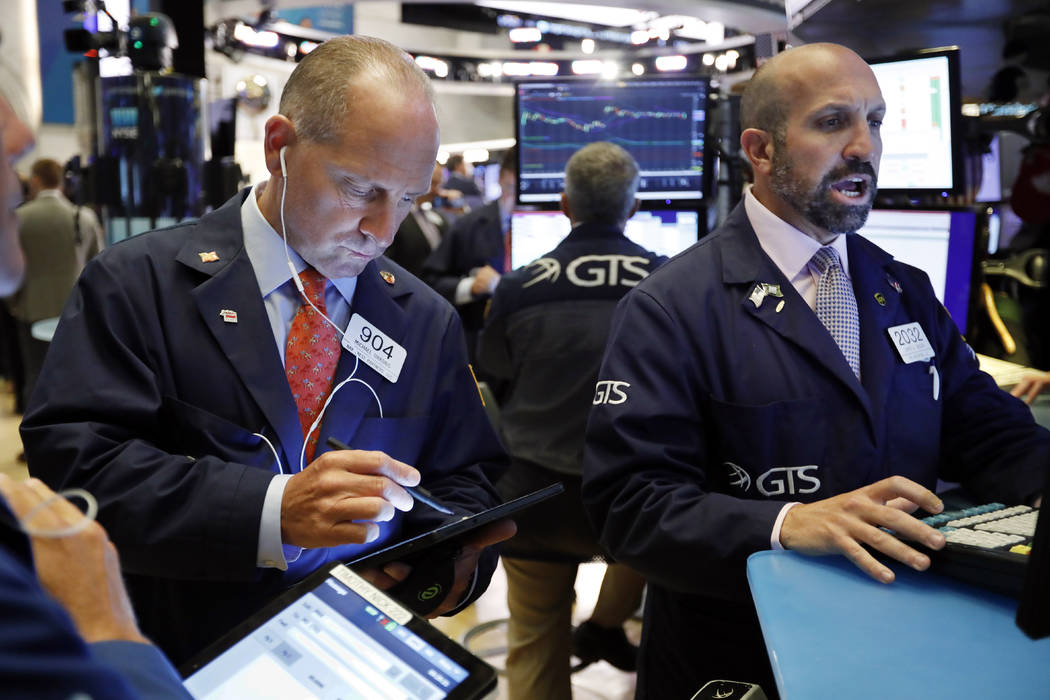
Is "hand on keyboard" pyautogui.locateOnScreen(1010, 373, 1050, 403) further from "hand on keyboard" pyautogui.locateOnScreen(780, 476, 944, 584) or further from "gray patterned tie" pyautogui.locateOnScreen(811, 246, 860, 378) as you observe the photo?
"hand on keyboard" pyautogui.locateOnScreen(780, 476, 944, 584)

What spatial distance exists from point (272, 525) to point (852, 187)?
1.24 m

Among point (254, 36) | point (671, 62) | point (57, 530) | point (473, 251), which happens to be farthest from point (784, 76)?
point (671, 62)

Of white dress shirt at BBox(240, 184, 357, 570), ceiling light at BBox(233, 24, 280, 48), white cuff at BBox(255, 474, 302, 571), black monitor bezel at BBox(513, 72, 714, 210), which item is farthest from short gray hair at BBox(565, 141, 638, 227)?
ceiling light at BBox(233, 24, 280, 48)

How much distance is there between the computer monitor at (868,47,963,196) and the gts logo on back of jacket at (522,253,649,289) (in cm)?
74

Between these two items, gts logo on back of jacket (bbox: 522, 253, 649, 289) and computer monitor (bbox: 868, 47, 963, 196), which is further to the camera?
gts logo on back of jacket (bbox: 522, 253, 649, 289)

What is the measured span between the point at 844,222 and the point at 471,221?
11.1ft

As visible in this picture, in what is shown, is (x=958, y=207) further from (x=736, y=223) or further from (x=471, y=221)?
(x=471, y=221)

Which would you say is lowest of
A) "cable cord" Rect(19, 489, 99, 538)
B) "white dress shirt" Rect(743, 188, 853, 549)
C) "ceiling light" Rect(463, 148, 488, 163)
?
"cable cord" Rect(19, 489, 99, 538)

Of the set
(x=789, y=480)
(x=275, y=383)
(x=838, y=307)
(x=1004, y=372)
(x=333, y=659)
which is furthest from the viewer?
(x=1004, y=372)

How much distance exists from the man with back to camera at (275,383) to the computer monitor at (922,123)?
149 cm

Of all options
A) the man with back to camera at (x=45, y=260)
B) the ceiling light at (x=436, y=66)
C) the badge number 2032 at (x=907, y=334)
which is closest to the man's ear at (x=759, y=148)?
the badge number 2032 at (x=907, y=334)

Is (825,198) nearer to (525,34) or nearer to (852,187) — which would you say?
(852,187)

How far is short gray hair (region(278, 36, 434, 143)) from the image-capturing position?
1456mm

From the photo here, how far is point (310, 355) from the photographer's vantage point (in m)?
1.52
